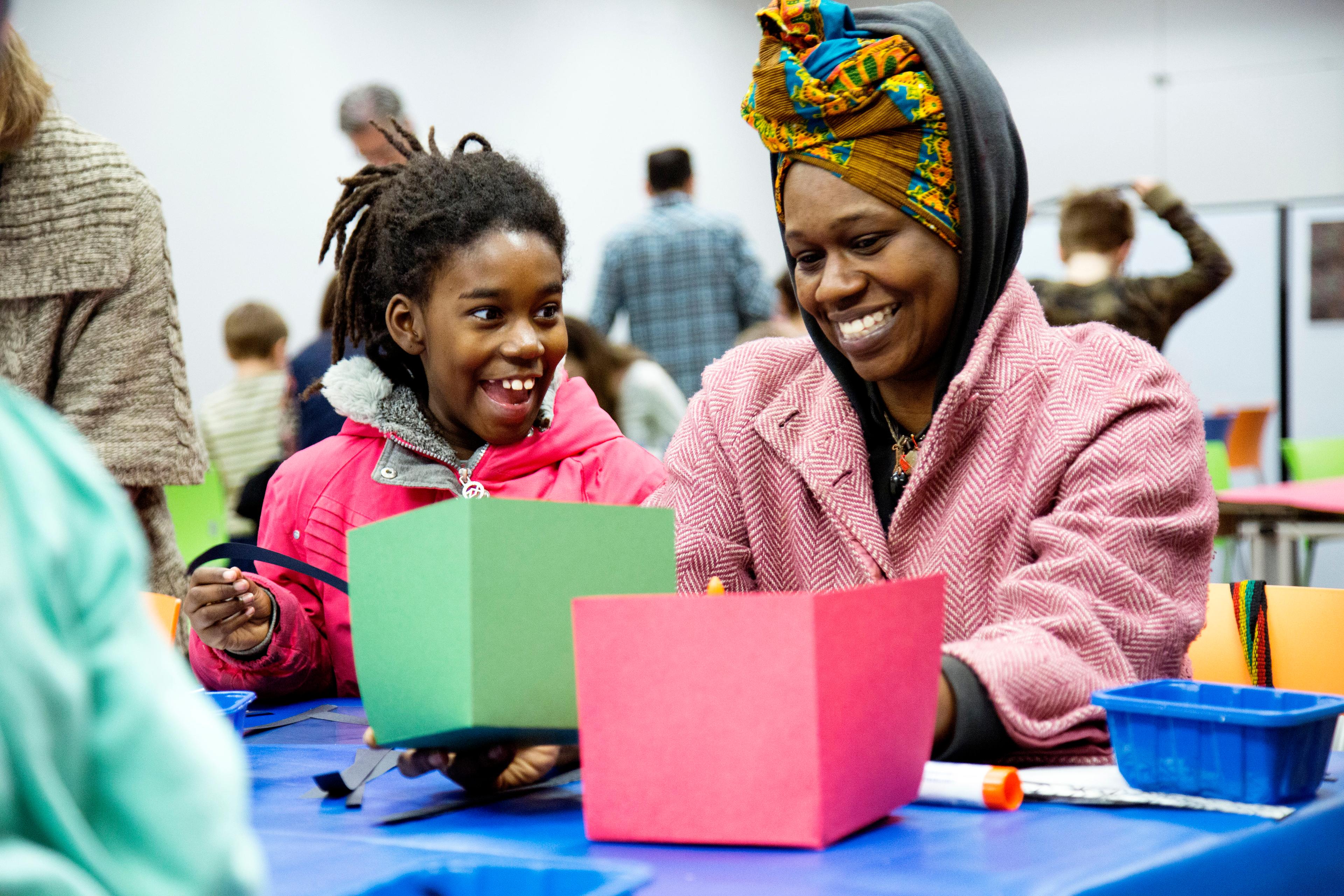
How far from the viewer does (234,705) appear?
1135mm

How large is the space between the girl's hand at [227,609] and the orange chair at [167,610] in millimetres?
160

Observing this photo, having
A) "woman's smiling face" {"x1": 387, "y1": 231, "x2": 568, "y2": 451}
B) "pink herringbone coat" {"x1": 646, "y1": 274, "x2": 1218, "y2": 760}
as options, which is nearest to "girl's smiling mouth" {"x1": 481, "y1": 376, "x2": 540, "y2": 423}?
"woman's smiling face" {"x1": 387, "y1": 231, "x2": 568, "y2": 451}

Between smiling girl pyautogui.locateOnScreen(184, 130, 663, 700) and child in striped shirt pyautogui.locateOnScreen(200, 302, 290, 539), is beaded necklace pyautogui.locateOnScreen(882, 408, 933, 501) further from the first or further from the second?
child in striped shirt pyautogui.locateOnScreen(200, 302, 290, 539)

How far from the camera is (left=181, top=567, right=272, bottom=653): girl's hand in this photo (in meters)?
1.46

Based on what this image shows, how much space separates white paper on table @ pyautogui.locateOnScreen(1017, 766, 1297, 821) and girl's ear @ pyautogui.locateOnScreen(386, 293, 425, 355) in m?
1.10

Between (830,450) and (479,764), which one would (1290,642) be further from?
(479,764)

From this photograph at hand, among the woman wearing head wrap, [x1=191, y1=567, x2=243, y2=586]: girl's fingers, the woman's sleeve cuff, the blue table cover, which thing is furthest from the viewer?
[x1=191, y1=567, x2=243, y2=586]: girl's fingers

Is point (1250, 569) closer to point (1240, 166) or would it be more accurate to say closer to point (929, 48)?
point (929, 48)

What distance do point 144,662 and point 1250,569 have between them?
4244mm

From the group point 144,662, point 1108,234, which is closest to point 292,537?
point 144,662

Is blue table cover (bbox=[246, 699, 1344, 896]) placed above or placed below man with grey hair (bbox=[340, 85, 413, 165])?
below

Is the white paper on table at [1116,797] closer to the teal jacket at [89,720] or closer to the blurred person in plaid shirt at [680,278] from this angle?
the teal jacket at [89,720]

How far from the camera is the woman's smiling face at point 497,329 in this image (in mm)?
1733

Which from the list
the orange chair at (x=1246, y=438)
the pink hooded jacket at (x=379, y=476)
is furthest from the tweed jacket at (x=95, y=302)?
the orange chair at (x=1246, y=438)
